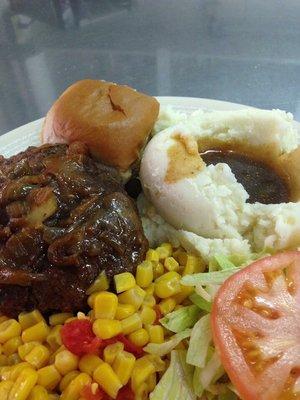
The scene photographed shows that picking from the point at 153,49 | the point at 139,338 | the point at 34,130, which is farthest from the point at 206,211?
the point at 153,49

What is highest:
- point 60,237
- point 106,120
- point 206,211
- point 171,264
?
point 106,120

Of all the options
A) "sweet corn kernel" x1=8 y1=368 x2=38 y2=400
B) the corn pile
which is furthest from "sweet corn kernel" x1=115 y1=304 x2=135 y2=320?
"sweet corn kernel" x1=8 y1=368 x2=38 y2=400

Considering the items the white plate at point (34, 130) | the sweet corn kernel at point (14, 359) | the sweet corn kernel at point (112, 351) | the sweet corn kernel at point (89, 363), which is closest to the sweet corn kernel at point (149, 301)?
the sweet corn kernel at point (112, 351)

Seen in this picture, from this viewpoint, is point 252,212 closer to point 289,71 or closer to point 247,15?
point 289,71

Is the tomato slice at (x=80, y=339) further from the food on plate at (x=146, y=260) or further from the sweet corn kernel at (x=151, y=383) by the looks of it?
the sweet corn kernel at (x=151, y=383)

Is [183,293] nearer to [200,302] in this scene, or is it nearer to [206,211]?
[200,302]

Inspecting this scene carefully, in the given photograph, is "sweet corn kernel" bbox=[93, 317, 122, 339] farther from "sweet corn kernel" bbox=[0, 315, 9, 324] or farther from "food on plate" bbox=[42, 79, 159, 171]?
"food on plate" bbox=[42, 79, 159, 171]
